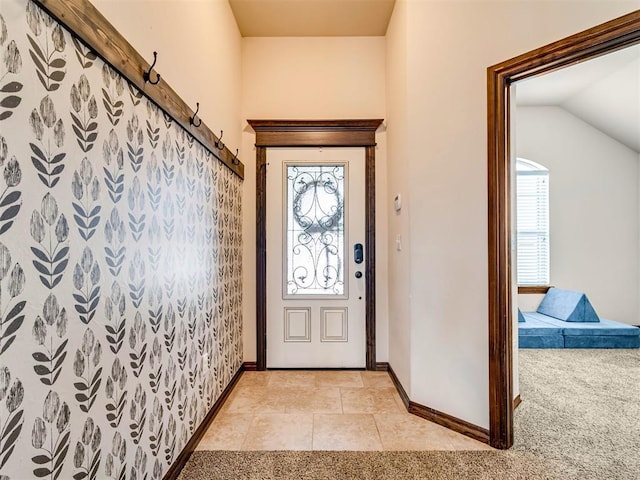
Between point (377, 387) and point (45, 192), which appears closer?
point (45, 192)

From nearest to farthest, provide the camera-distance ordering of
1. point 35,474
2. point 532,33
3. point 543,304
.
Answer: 1. point 35,474
2. point 532,33
3. point 543,304

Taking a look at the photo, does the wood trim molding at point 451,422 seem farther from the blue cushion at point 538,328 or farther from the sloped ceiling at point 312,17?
the sloped ceiling at point 312,17

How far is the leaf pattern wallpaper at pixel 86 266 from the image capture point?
792 millimetres

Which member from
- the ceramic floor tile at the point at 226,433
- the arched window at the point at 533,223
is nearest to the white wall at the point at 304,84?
the ceramic floor tile at the point at 226,433

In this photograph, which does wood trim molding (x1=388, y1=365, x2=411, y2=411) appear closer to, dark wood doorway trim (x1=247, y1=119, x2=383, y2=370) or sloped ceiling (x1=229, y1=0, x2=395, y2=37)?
dark wood doorway trim (x1=247, y1=119, x2=383, y2=370)

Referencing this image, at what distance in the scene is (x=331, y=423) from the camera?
7.23 feet

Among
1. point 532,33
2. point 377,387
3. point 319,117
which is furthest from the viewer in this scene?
point 319,117

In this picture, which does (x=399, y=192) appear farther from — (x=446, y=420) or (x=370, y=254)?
(x=446, y=420)

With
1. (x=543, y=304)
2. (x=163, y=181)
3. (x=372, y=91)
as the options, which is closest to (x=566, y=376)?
(x=543, y=304)

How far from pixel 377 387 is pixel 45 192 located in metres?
2.66

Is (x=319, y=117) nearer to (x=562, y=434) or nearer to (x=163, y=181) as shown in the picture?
(x=163, y=181)

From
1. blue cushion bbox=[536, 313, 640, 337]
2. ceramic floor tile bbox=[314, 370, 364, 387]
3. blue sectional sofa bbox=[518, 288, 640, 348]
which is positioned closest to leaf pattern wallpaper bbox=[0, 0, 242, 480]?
ceramic floor tile bbox=[314, 370, 364, 387]

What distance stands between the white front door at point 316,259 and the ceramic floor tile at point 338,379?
3.7 inches

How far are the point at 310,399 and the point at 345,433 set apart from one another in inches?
20.9
